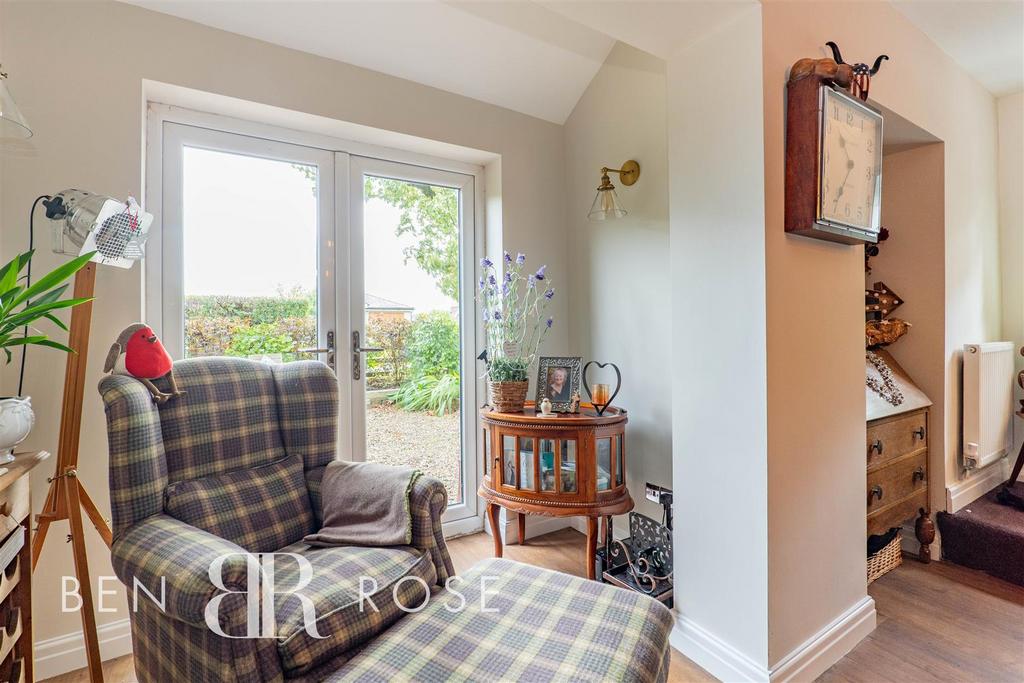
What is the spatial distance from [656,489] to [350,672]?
1.39 meters

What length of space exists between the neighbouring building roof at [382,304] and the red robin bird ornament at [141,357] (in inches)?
41.6

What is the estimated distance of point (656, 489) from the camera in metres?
2.02

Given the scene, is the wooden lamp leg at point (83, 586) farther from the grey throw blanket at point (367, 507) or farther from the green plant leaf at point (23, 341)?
the grey throw blanket at point (367, 507)

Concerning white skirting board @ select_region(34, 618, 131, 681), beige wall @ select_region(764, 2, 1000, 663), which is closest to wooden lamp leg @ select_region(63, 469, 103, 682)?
white skirting board @ select_region(34, 618, 131, 681)

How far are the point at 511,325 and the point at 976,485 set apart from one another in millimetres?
2575

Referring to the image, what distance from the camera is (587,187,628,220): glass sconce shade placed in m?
2.29

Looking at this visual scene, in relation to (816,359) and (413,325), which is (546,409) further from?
(816,359)

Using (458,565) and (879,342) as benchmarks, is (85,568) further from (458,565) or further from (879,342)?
(879,342)

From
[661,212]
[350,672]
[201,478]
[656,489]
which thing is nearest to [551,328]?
[661,212]

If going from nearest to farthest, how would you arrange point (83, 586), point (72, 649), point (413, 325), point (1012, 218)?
point (83, 586), point (72, 649), point (413, 325), point (1012, 218)

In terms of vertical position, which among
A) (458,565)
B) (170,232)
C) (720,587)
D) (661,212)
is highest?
(661,212)

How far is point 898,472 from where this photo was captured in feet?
7.11

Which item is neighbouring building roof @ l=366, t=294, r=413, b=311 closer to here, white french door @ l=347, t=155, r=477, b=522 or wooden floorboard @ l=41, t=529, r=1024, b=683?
white french door @ l=347, t=155, r=477, b=522

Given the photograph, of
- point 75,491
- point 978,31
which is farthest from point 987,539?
point 75,491
